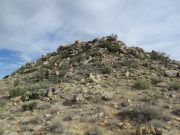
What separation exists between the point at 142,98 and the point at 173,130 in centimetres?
408

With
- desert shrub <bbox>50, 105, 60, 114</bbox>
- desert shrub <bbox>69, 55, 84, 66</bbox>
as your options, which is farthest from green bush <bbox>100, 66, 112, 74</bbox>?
desert shrub <bbox>50, 105, 60, 114</bbox>

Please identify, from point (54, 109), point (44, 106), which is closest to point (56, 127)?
point (54, 109)

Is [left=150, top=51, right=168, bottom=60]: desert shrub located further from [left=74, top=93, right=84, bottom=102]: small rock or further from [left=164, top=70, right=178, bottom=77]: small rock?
[left=74, top=93, right=84, bottom=102]: small rock

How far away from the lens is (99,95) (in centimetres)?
1919

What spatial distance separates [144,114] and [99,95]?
3.65m

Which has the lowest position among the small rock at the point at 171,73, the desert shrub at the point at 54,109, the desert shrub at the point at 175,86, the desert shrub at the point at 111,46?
the desert shrub at the point at 54,109

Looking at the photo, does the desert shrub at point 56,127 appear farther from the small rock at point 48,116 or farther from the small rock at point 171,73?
the small rock at point 171,73

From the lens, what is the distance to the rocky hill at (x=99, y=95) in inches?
613

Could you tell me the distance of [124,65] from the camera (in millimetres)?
24734

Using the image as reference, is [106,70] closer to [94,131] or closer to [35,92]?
[35,92]

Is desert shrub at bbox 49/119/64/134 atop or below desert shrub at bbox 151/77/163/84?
below

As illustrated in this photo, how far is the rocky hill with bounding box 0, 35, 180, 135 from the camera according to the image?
15578 mm

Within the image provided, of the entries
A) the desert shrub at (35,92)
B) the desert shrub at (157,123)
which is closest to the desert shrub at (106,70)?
the desert shrub at (35,92)

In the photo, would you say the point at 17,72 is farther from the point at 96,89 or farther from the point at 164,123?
the point at 164,123
